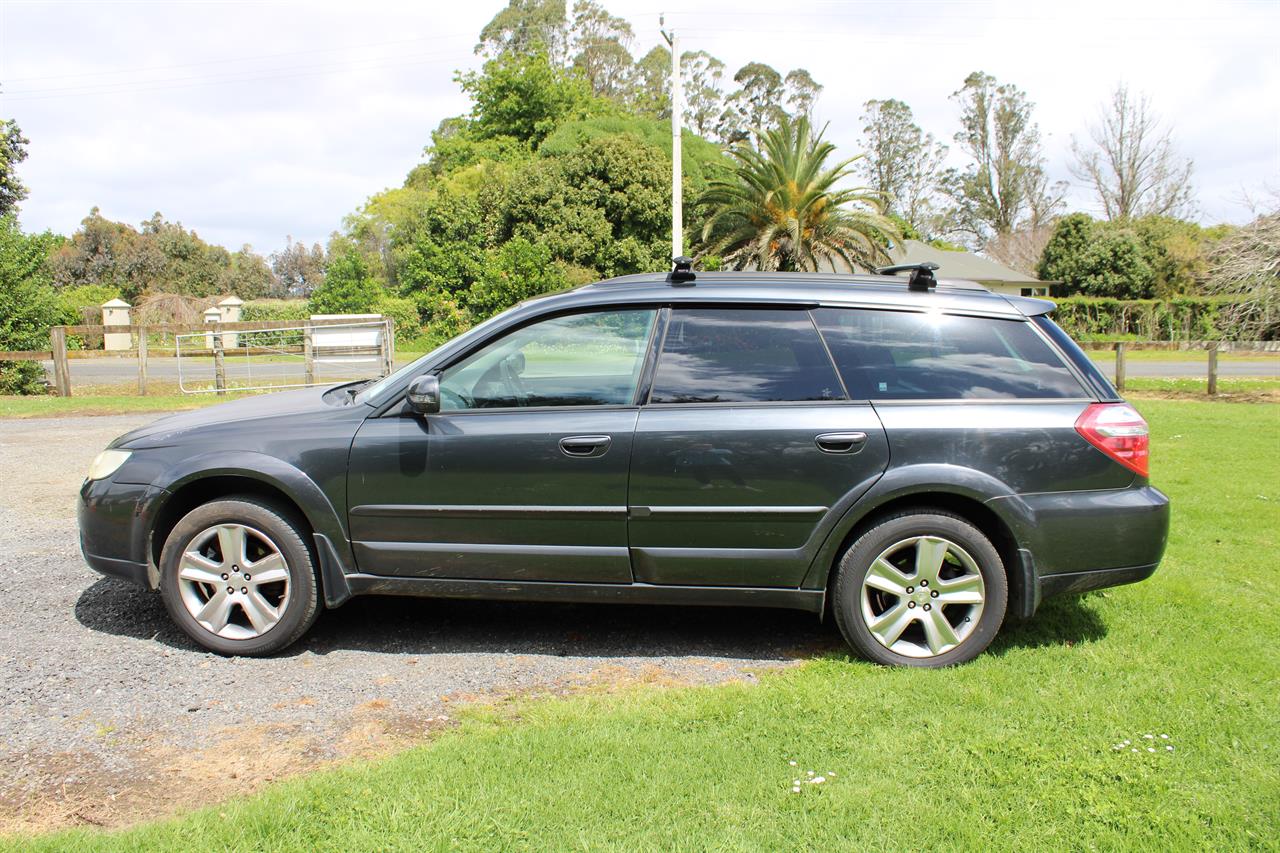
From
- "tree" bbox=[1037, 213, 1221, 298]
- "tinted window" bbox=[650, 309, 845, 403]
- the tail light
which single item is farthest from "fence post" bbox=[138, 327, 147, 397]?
"tree" bbox=[1037, 213, 1221, 298]

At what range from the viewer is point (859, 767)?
3.18 metres

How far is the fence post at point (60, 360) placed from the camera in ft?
55.2

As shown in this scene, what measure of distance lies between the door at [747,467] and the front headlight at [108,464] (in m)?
2.50

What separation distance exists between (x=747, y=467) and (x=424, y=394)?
4.88ft

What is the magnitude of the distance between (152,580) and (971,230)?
230ft

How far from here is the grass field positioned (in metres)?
2.79

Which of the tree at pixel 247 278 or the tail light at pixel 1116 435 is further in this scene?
the tree at pixel 247 278

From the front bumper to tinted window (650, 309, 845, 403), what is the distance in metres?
2.45

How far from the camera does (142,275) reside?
59344mm

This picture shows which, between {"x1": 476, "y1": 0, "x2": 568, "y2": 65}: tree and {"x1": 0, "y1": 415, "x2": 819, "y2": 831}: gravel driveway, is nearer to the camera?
{"x1": 0, "y1": 415, "x2": 819, "y2": 831}: gravel driveway

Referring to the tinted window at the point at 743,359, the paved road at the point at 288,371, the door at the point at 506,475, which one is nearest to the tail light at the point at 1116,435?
the tinted window at the point at 743,359

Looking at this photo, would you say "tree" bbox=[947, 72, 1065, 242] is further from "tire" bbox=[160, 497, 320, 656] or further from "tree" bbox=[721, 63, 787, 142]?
"tire" bbox=[160, 497, 320, 656]

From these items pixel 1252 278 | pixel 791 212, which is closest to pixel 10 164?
pixel 791 212

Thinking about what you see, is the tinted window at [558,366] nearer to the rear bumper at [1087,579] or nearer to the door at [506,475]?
the door at [506,475]
